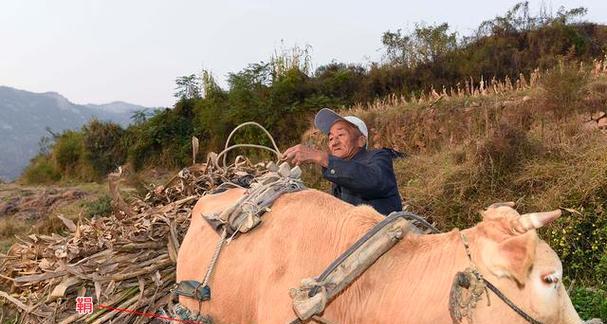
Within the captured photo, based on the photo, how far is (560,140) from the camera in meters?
9.13

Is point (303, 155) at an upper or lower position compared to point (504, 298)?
upper

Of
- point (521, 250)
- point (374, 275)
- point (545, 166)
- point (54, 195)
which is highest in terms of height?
point (521, 250)

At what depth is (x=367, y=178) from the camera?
138 inches

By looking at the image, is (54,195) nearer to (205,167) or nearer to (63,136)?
(63,136)

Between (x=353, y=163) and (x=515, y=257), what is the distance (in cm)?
167

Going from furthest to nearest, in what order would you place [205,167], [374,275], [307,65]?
[307,65] → [205,167] → [374,275]

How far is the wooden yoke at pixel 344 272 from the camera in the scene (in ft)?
7.79

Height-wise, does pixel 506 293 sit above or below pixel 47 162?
above

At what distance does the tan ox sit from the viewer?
1891 mm

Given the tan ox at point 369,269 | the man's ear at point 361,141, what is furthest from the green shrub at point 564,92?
the tan ox at point 369,269

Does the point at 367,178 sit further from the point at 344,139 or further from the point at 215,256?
the point at 215,256

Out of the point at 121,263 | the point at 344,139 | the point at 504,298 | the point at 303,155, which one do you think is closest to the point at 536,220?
the point at 504,298

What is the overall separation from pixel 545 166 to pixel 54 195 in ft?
64.4

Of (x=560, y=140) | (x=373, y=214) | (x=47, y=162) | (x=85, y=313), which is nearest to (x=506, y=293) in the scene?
(x=373, y=214)
